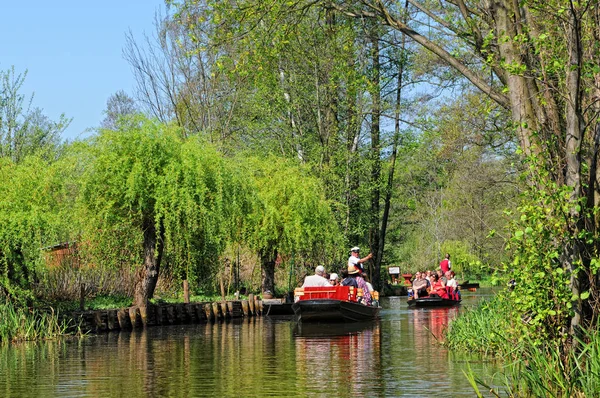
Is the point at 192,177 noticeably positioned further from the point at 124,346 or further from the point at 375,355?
the point at 375,355

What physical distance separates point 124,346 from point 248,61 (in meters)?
7.19

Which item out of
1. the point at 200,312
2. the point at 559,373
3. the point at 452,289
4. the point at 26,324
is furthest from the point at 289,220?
the point at 559,373

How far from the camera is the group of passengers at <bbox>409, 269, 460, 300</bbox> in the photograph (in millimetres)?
38125

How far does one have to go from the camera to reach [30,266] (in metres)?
22.3

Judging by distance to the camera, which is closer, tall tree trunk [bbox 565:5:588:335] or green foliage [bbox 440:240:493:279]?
tall tree trunk [bbox 565:5:588:335]

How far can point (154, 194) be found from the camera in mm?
25984

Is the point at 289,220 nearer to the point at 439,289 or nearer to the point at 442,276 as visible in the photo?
the point at 439,289

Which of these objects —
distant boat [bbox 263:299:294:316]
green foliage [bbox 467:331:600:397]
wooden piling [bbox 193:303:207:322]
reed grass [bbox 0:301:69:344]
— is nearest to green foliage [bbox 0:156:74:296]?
reed grass [bbox 0:301:69:344]

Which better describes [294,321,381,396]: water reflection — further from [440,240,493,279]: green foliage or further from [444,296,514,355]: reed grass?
[440,240,493,279]: green foliage

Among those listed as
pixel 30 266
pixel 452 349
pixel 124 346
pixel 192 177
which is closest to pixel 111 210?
pixel 192 177

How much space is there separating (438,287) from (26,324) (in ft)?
66.2

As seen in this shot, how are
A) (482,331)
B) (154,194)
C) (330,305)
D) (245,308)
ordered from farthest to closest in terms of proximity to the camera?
(245,308) < (330,305) < (154,194) < (482,331)

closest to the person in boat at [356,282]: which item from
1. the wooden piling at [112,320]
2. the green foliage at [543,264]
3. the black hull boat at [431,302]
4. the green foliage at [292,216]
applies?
the green foliage at [292,216]

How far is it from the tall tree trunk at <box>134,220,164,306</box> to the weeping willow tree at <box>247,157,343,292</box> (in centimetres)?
657
